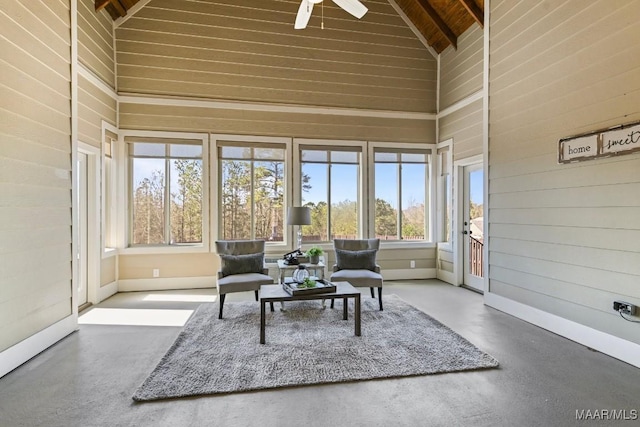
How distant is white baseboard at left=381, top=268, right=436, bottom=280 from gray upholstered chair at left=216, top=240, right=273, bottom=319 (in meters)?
2.52

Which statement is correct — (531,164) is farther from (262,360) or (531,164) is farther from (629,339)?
(262,360)

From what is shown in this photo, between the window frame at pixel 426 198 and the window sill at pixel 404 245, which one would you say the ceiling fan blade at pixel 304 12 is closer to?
the window frame at pixel 426 198

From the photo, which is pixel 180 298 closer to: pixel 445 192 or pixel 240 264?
pixel 240 264

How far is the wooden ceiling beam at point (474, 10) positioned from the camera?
498 centimetres

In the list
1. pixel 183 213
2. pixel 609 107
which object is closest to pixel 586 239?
pixel 609 107

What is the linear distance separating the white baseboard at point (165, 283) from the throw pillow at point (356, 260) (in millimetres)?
2303

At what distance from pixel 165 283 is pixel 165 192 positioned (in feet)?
4.83

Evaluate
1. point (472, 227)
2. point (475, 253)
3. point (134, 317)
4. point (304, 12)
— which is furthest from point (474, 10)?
point (134, 317)

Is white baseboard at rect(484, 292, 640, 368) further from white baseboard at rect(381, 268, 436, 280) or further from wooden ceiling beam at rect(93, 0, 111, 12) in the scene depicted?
wooden ceiling beam at rect(93, 0, 111, 12)

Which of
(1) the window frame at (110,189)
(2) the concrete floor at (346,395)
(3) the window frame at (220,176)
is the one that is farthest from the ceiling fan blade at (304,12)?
(2) the concrete floor at (346,395)

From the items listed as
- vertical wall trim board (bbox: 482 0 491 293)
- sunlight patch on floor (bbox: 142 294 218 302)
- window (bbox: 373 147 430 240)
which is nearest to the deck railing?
window (bbox: 373 147 430 240)

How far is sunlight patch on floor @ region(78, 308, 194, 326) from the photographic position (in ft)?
12.8

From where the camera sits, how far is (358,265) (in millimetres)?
4812

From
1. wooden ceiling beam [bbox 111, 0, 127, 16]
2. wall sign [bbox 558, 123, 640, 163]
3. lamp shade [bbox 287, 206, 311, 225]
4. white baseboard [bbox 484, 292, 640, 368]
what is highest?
wooden ceiling beam [bbox 111, 0, 127, 16]
